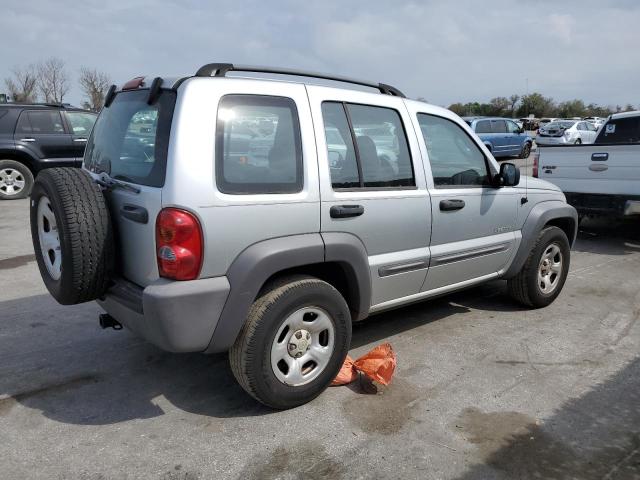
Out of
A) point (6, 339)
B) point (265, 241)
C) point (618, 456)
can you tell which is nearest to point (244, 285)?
point (265, 241)

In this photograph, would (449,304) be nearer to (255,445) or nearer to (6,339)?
(255,445)

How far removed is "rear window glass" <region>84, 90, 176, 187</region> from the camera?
8.96ft

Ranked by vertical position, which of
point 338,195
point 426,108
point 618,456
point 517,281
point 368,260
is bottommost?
point 618,456

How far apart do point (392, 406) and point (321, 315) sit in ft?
2.28

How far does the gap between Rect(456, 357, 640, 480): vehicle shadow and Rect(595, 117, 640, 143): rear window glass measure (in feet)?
23.0

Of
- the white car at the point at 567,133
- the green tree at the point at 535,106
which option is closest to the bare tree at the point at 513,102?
the green tree at the point at 535,106

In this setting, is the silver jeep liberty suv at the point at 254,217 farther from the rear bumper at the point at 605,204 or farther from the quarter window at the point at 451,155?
the rear bumper at the point at 605,204

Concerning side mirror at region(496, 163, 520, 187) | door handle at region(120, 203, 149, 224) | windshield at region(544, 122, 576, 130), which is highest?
windshield at region(544, 122, 576, 130)

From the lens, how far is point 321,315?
10.2 feet

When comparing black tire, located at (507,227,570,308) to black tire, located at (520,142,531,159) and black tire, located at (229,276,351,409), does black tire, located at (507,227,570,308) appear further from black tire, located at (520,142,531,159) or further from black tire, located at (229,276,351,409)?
black tire, located at (520,142,531,159)

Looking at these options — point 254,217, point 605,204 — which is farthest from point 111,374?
point 605,204

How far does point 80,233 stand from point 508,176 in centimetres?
307

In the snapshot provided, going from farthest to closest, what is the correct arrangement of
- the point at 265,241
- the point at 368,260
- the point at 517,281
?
the point at 517,281 < the point at 368,260 < the point at 265,241

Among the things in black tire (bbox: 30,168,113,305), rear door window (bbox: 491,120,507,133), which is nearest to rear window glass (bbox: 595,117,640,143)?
black tire (bbox: 30,168,113,305)
